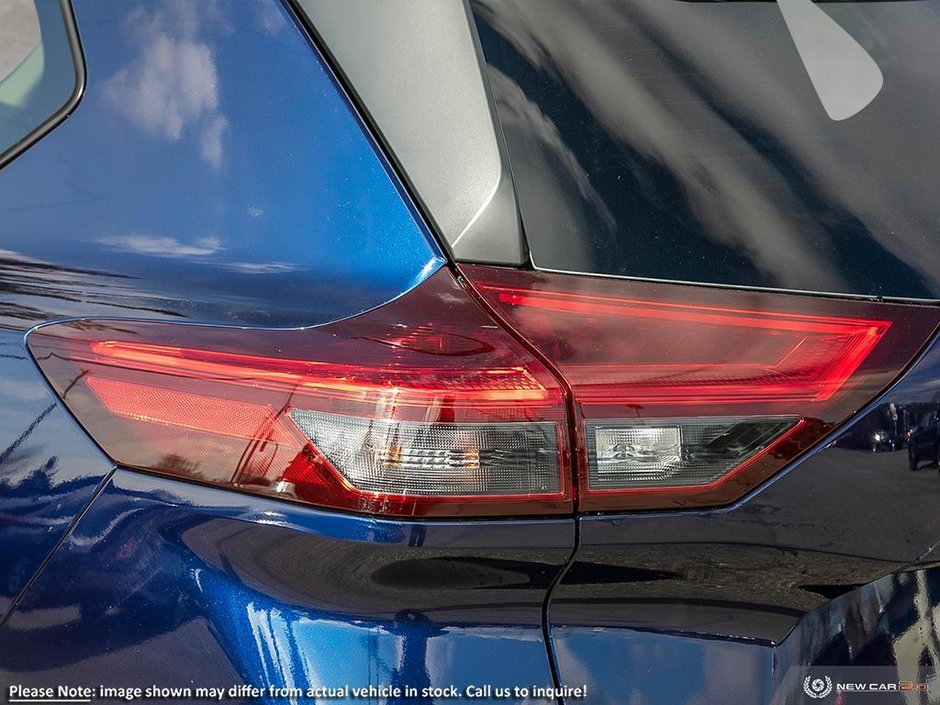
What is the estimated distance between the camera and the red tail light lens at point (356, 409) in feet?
4.04

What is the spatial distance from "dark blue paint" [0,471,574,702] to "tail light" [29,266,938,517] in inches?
1.5

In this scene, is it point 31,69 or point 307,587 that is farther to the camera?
point 31,69

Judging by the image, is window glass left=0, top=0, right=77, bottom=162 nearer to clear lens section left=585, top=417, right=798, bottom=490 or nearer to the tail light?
the tail light

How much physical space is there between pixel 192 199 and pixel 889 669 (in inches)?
47.1

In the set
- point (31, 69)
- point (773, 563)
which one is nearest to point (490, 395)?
point (773, 563)

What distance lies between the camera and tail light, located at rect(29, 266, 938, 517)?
123 centimetres

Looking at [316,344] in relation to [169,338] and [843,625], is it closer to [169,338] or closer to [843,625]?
[169,338]

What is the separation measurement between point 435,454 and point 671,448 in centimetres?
31

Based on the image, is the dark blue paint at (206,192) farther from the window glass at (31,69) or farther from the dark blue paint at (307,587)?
the dark blue paint at (307,587)

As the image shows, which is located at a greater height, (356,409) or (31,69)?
(31,69)

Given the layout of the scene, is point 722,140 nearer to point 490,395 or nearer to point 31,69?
point 490,395

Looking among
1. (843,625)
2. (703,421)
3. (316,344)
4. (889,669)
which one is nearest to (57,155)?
(316,344)

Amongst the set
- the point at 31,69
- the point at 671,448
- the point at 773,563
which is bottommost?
the point at 773,563

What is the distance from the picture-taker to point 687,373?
1.24 m
